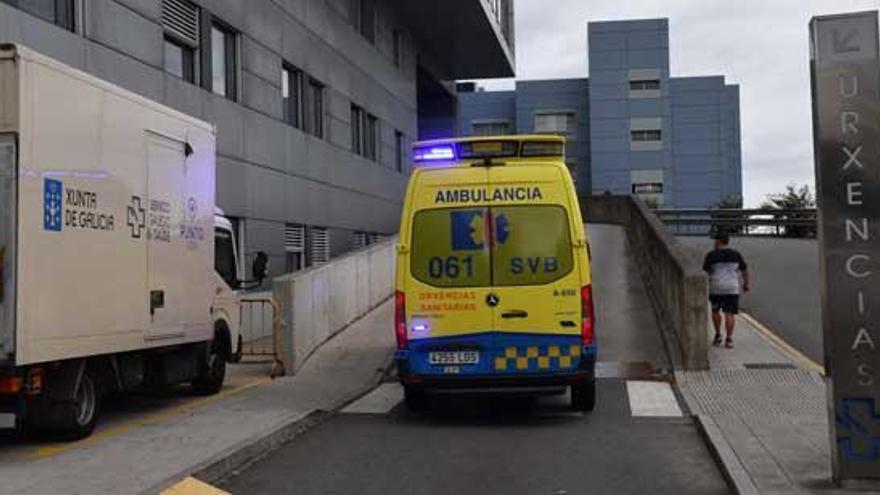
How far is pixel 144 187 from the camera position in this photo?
10.3m

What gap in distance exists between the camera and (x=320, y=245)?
2542 cm

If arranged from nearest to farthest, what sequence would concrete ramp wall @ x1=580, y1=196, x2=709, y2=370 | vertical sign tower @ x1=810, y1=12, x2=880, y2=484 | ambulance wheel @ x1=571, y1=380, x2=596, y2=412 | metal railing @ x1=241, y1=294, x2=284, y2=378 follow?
vertical sign tower @ x1=810, y1=12, x2=880, y2=484, ambulance wheel @ x1=571, y1=380, x2=596, y2=412, concrete ramp wall @ x1=580, y1=196, x2=709, y2=370, metal railing @ x1=241, y1=294, x2=284, y2=378

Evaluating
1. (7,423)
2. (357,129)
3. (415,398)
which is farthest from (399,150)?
(7,423)

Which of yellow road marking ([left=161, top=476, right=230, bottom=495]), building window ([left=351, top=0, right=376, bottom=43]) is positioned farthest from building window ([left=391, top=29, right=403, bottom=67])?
yellow road marking ([left=161, top=476, right=230, bottom=495])

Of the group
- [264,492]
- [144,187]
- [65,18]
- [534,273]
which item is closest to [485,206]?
[534,273]

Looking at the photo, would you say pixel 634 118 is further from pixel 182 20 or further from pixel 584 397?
pixel 584 397

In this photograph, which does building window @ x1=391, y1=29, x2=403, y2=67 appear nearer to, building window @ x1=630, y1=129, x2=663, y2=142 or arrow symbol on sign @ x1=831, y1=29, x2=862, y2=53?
arrow symbol on sign @ x1=831, y1=29, x2=862, y2=53

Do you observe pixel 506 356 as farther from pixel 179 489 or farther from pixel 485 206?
pixel 179 489

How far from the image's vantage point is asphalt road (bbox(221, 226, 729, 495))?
25.8 ft

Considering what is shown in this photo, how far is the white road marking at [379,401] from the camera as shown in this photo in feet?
38.4

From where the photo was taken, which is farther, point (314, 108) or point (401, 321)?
point (314, 108)

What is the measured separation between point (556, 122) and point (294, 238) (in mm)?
52577

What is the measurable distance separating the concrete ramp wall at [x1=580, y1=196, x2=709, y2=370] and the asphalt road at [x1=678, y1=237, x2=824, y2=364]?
5.35 ft

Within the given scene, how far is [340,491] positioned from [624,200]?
30.4 meters
